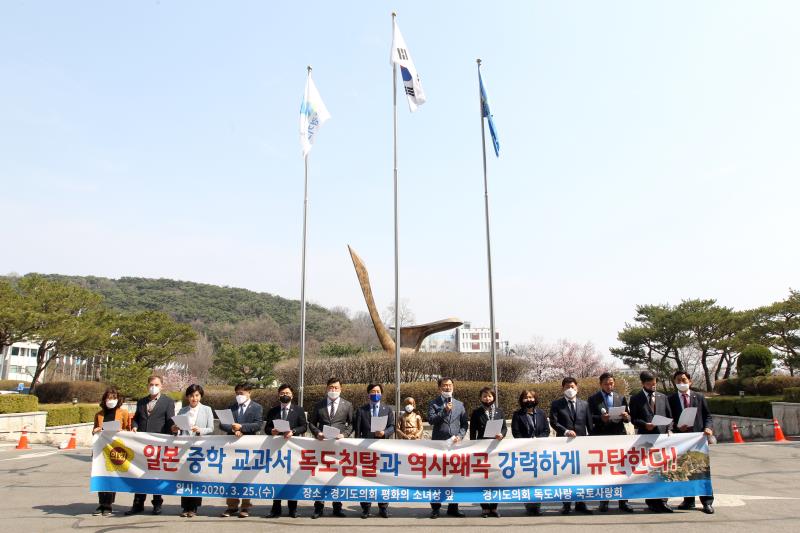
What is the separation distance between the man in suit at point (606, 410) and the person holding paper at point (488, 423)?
4.12ft

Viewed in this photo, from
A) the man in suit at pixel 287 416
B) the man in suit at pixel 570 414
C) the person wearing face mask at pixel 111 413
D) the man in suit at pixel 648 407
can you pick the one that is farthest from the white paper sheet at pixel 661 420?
the person wearing face mask at pixel 111 413

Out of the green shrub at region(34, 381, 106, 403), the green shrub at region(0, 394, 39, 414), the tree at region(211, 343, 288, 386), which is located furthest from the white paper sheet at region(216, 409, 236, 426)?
the tree at region(211, 343, 288, 386)

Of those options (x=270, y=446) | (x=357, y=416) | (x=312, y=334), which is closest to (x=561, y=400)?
(x=357, y=416)

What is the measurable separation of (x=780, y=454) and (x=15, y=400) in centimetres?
2444

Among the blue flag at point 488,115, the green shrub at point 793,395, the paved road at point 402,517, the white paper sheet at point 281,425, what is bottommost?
the paved road at point 402,517

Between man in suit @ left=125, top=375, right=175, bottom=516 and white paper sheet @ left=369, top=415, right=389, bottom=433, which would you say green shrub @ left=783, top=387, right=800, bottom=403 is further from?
man in suit @ left=125, top=375, right=175, bottom=516

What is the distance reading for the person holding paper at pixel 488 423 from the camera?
21.7 ft

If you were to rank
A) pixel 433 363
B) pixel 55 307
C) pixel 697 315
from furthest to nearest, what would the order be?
pixel 697 315 < pixel 55 307 < pixel 433 363

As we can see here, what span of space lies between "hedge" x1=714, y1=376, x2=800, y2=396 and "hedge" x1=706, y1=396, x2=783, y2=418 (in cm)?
158

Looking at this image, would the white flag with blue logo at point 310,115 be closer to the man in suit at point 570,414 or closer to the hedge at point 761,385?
the man in suit at point 570,414

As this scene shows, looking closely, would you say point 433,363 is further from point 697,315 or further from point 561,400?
point 697,315

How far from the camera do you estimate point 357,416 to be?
7.11 m

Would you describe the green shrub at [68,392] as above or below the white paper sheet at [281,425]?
below

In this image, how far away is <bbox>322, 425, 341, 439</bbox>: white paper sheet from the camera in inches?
260
